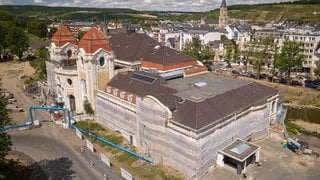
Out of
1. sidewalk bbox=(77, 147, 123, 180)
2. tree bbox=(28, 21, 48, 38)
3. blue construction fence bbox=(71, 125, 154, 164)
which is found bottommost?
sidewalk bbox=(77, 147, 123, 180)

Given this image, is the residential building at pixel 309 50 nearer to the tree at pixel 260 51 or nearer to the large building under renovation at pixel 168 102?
the tree at pixel 260 51

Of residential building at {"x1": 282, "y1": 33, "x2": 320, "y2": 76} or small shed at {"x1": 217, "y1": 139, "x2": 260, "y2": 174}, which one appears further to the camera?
residential building at {"x1": 282, "y1": 33, "x2": 320, "y2": 76}

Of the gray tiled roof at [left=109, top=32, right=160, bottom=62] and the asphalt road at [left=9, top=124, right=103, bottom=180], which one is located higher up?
the gray tiled roof at [left=109, top=32, right=160, bottom=62]

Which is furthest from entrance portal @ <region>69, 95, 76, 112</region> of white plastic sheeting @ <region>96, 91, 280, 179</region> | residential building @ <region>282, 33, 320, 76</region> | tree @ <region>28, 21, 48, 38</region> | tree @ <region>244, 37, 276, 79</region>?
tree @ <region>28, 21, 48, 38</region>

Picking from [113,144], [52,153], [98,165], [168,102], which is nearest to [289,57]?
[168,102]

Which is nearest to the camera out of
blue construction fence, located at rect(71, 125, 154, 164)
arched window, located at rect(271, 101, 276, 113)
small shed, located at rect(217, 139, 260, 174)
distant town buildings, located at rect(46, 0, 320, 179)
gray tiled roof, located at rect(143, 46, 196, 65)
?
small shed, located at rect(217, 139, 260, 174)

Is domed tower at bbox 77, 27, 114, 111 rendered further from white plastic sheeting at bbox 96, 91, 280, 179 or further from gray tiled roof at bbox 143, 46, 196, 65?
gray tiled roof at bbox 143, 46, 196, 65

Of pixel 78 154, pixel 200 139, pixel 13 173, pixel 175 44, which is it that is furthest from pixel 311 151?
pixel 175 44
